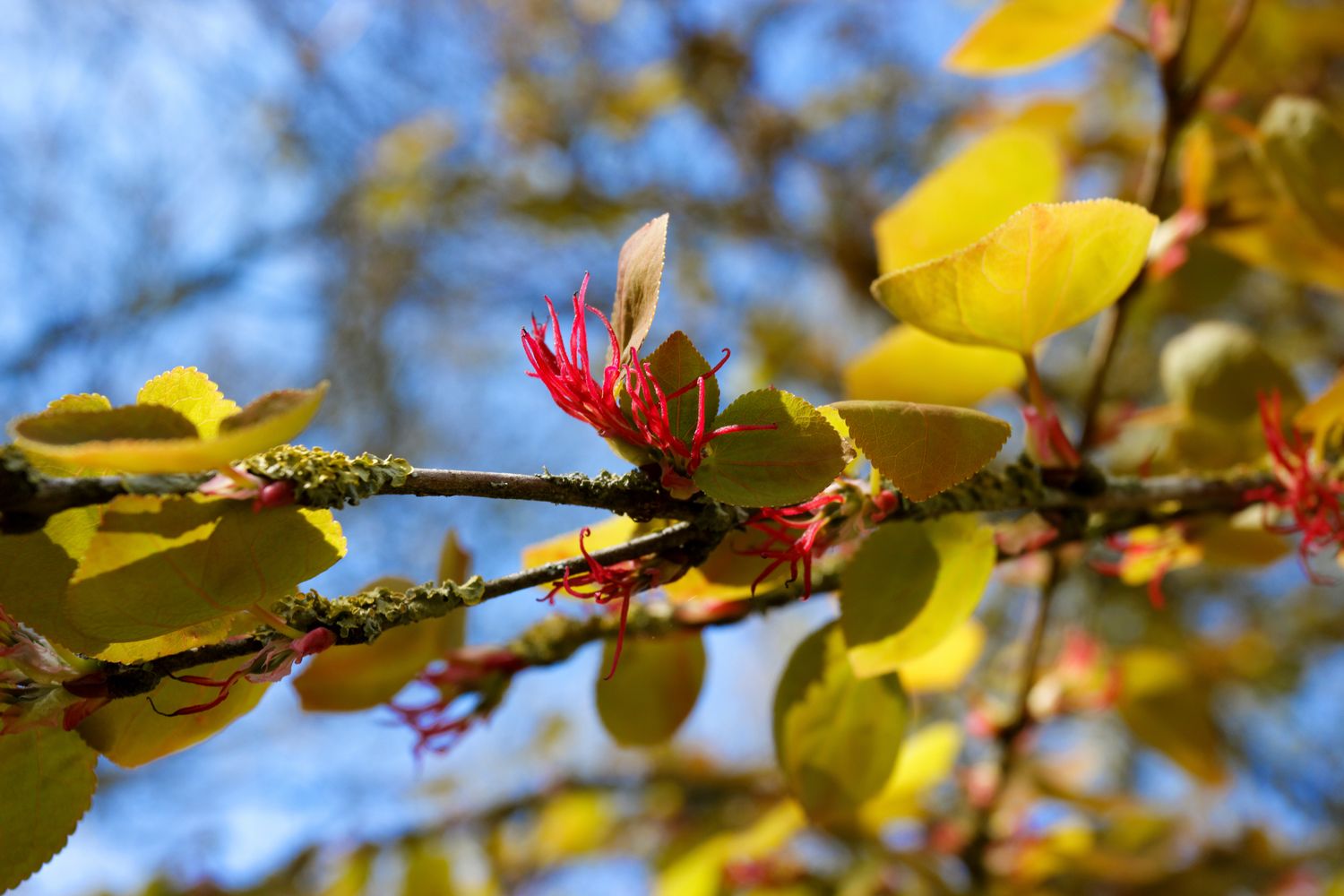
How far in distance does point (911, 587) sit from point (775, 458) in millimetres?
114

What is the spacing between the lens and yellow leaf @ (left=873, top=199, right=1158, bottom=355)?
0.30m

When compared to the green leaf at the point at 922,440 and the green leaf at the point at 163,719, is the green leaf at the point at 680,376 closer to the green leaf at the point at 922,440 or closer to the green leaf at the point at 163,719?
the green leaf at the point at 922,440

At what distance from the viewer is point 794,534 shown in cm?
32

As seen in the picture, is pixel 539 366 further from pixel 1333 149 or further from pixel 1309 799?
pixel 1309 799

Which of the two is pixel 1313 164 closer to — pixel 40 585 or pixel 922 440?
pixel 922 440

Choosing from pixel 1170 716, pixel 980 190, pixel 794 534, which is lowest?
pixel 1170 716

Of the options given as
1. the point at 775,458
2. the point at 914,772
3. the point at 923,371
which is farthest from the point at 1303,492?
the point at 914,772

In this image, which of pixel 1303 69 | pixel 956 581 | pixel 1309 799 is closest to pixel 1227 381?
pixel 956 581

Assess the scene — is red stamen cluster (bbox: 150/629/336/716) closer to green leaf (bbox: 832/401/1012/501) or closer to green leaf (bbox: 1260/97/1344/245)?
green leaf (bbox: 832/401/1012/501)

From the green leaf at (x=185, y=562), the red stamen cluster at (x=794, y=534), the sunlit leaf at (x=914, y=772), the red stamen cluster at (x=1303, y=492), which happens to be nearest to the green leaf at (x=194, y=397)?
the green leaf at (x=185, y=562)

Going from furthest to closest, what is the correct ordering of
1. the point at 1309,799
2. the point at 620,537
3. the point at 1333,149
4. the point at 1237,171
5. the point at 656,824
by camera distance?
the point at 1309,799
the point at 656,824
the point at 1237,171
the point at 1333,149
the point at 620,537

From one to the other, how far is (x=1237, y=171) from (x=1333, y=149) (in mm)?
106

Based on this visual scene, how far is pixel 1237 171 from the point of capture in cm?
56

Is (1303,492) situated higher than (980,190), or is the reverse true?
(980,190)
